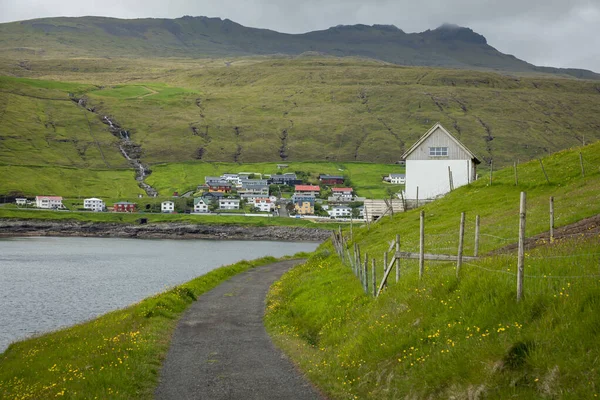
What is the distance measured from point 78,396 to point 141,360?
378 cm

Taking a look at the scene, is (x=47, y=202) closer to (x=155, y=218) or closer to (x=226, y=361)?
(x=155, y=218)

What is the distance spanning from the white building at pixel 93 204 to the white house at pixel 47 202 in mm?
7150

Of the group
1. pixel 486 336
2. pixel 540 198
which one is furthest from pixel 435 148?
pixel 486 336

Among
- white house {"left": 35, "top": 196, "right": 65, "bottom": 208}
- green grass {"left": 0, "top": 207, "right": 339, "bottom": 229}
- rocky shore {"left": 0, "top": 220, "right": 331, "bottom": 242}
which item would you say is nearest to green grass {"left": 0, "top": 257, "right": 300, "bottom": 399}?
rocky shore {"left": 0, "top": 220, "right": 331, "bottom": 242}

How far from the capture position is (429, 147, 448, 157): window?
68500 millimetres

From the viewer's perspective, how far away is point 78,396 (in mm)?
16891

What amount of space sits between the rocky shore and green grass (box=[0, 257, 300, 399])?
Answer: 144 m

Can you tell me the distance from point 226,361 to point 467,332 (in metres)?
8.93

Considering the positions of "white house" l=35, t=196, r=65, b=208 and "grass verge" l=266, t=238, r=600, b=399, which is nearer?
"grass verge" l=266, t=238, r=600, b=399

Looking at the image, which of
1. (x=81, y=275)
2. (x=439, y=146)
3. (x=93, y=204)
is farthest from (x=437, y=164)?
(x=93, y=204)

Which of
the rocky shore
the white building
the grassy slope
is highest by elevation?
the white building

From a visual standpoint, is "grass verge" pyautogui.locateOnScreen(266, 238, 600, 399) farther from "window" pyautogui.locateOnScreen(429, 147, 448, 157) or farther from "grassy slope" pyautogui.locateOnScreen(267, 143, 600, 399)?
"window" pyautogui.locateOnScreen(429, 147, 448, 157)

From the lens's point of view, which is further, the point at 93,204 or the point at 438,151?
the point at 93,204

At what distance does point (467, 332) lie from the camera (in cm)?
1530
